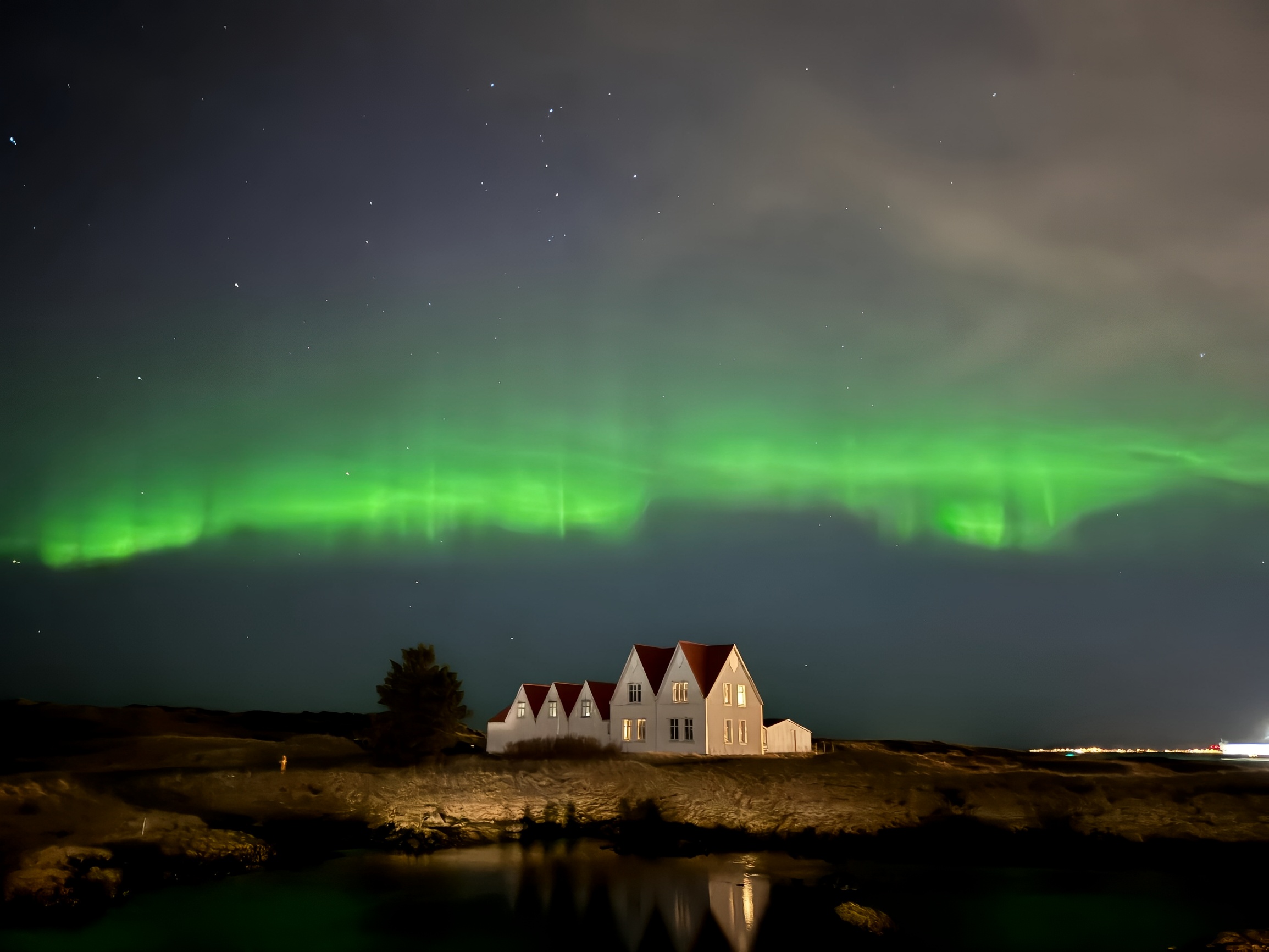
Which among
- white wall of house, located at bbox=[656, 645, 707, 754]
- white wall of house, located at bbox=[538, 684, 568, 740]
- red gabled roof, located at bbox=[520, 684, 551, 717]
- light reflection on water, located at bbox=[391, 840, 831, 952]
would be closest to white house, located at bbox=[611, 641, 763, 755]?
white wall of house, located at bbox=[656, 645, 707, 754]

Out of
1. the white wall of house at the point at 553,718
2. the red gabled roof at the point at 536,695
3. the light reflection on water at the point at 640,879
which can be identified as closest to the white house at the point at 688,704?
the white wall of house at the point at 553,718

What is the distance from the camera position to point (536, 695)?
69.4 m

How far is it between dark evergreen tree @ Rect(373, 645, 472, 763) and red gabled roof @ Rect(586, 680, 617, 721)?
35.5ft

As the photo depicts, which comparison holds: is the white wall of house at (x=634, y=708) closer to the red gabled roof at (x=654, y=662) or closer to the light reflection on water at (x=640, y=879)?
the red gabled roof at (x=654, y=662)

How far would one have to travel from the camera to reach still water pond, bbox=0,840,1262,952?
28.1 metres

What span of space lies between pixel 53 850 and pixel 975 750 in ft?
300

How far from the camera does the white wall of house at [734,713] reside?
194 ft

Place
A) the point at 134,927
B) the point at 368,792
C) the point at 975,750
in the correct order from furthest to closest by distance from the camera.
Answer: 1. the point at 975,750
2. the point at 368,792
3. the point at 134,927

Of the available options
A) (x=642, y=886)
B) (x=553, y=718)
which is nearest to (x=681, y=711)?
(x=553, y=718)

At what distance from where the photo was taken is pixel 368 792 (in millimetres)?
48125

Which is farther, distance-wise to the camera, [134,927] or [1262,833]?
[1262,833]

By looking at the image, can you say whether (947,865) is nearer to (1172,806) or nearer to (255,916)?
(1172,806)

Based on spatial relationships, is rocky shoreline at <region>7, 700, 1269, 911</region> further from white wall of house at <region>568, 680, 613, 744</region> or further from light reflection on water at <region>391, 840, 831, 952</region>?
white wall of house at <region>568, 680, 613, 744</region>

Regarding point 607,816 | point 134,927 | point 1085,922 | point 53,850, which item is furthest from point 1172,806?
point 53,850
